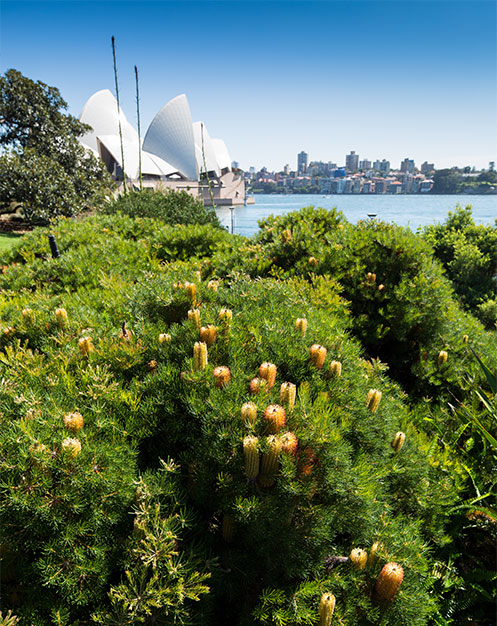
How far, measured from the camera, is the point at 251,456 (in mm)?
1254

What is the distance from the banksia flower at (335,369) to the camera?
1.69m

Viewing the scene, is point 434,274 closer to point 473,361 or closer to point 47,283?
point 473,361

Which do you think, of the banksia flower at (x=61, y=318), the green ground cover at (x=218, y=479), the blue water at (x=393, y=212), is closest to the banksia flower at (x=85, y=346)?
the green ground cover at (x=218, y=479)

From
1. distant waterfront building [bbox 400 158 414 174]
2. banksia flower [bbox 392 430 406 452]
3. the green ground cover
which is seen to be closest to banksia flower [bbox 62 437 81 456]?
the green ground cover

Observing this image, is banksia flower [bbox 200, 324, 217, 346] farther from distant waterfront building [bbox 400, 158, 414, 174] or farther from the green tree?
distant waterfront building [bbox 400, 158, 414, 174]

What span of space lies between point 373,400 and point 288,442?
625 millimetres

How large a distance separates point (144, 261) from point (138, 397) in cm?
259

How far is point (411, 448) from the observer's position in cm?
192

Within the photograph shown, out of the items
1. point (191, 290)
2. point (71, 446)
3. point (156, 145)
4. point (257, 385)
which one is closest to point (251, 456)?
point (257, 385)

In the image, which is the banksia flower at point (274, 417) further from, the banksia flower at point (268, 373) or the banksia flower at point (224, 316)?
the banksia flower at point (224, 316)

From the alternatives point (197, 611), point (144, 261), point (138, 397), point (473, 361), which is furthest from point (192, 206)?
point (197, 611)

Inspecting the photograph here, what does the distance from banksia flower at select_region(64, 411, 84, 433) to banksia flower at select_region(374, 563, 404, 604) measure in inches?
46.8

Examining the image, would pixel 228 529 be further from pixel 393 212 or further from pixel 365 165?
pixel 365 165

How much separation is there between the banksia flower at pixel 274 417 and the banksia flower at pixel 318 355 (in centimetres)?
46
